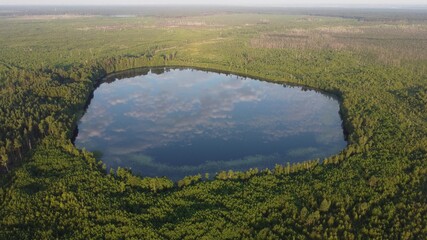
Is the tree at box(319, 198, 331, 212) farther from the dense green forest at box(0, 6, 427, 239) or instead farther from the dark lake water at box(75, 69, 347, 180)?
the dark lake water at box(75, 69, 347, 180)

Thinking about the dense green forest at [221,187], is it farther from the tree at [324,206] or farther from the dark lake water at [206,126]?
the dark lake water at [206,126]

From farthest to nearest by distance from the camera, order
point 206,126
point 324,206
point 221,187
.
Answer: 1. point 206,126
2. point 221,187
3. point 324,206

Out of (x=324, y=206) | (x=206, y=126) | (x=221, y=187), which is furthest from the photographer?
(x=206, y=126)

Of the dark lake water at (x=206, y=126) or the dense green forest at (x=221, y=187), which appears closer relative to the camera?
the dense green forest at (x=221, y=187)

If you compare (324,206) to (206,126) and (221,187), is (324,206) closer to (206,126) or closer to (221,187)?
(221,187)

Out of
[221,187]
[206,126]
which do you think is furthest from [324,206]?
[206,126]

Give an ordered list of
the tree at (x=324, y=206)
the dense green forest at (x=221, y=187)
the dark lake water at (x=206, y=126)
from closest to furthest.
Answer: the dense green forest at (x=221, y=187) → the tree at (x=324, y=206) → the dark lake water at (x=206, y=126)

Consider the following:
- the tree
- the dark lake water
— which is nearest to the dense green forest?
the tree

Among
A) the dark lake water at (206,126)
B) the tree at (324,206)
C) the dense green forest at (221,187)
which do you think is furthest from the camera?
the dark lake water at (206,126)

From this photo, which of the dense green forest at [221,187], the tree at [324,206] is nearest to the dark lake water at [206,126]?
the dense green forest at [221,187]
